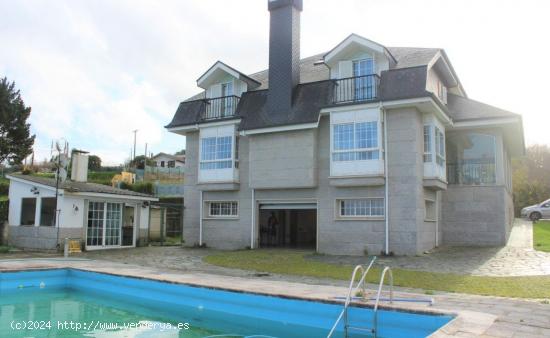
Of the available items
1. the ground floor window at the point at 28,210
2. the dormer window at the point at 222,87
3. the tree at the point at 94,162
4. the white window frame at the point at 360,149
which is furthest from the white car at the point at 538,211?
the tree at the point at 94,162

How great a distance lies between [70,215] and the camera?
1994cm

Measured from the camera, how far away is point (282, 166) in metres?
19.4

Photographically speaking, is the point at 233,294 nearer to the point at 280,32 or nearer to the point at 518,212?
the point at 280,32

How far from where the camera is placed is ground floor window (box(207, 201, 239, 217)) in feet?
70.5

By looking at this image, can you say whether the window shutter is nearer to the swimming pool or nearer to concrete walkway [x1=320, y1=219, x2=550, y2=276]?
concrete walkway [x1=320, y1=219, x2=550, y2=276]

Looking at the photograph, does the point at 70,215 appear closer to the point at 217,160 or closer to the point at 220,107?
the point at 217,160

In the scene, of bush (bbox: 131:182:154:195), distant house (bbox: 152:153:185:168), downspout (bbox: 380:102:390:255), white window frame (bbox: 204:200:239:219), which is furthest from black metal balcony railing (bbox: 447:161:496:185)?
distant house (bbox: 152:153:185:168)

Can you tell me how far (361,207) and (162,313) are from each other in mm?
9987

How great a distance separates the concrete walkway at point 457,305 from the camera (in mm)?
6402

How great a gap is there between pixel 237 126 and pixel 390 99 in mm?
7309

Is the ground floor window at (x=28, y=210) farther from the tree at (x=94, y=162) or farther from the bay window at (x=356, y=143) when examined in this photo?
the tree at (x=94, y=162)

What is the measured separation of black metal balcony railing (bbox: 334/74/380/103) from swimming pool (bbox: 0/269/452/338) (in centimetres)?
1076

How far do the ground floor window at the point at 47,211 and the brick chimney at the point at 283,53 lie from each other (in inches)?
420

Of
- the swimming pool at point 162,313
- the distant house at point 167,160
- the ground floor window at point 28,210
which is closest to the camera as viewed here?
the swimming pool at point 162,313
